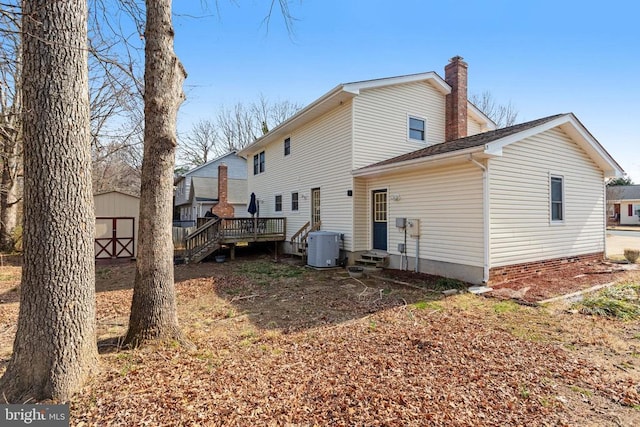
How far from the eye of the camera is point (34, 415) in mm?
2723

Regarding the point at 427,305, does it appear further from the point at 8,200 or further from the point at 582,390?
the point at 8,200

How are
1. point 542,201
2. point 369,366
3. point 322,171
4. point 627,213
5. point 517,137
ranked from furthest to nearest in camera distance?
point 627,213
point 322,171
point 542,201
point 517,137
point 369,366

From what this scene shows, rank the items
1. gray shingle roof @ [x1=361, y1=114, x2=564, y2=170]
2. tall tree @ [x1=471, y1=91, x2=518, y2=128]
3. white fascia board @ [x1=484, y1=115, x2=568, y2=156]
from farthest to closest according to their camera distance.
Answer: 1. tall tree @ [x1=471, y1=91, x2=518, y2=128]
2. gray shingle roof @ [x1=361, y1=114, x2=564, y2=170]
3. white fascia board @ [x1=484, y1=115, x2=568, y2=156]

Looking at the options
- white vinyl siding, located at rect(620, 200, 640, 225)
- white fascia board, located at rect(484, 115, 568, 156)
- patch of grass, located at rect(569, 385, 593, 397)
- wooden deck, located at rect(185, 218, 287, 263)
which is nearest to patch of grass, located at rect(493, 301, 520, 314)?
patch of grass, located at rect(569, 385, 593, 397)

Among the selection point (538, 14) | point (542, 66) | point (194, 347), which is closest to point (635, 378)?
point (194, 347)

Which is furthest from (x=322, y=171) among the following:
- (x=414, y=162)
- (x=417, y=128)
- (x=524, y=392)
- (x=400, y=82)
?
(x=524, y=392)

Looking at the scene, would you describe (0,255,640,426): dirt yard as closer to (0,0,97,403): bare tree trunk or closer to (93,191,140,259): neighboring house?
(0,0,97,403): bare tree trunk

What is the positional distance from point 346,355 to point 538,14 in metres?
11.6

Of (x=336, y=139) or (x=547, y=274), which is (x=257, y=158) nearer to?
(x=336, y=139)

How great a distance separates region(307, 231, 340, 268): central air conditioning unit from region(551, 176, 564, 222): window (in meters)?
6.57

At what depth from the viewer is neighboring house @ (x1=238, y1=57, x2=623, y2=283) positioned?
26.1 ft

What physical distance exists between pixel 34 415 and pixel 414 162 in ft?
27.6

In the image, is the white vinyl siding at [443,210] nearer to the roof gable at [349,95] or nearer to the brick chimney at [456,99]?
the roof gable at [349,95]

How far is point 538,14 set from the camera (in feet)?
31.8
